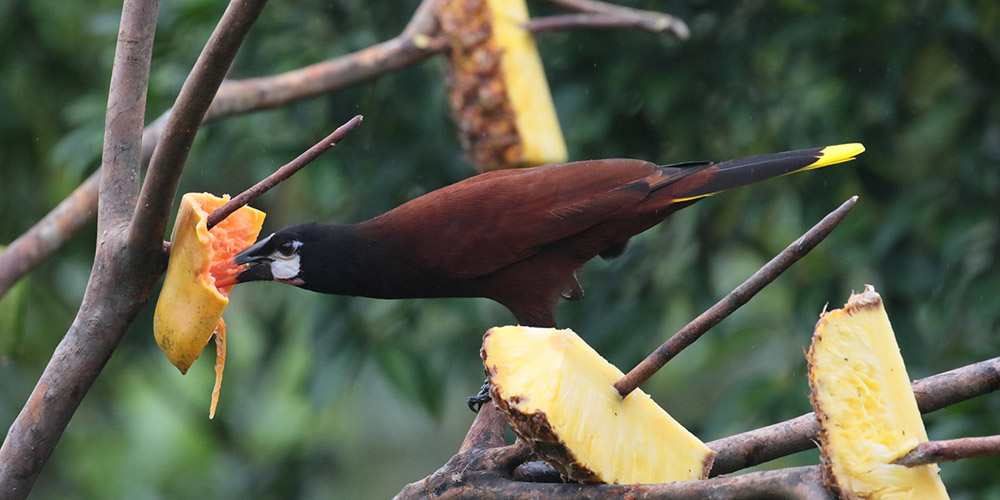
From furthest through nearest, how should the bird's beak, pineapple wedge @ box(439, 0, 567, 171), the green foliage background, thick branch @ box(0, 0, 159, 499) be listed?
1. pineapple wedge @ box(439, 0, 567, 171)
2. the green foliage background
3. the bird's beak
4. thick branch @ box(0, 0, 159, 499)

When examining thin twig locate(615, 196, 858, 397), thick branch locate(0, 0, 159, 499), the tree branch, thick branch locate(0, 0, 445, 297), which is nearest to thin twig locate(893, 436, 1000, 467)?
thin twig locate(615, 196, 858, 397)

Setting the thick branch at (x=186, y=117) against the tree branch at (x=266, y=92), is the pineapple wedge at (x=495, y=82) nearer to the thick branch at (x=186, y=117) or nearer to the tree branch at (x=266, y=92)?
the tree branch at (x=266, y=92)

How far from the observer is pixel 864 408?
3.56 feet

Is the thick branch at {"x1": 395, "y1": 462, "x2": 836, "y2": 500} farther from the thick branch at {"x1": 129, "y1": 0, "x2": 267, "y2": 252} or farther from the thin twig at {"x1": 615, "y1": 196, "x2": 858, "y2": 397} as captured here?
the thick branch at {"x1": 129, "y1": 0, "x2": 267, "y2": 252}

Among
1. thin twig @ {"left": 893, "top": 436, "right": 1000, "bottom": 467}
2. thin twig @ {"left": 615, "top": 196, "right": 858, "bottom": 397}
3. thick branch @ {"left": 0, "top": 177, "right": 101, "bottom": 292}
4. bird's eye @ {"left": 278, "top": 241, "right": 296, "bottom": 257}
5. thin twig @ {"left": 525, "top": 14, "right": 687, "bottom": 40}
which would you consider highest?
thin twig @ {"left": 525, "top": 14, "right": 687, "bottom": 40}

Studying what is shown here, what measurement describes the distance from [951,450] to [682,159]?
2.07 meters

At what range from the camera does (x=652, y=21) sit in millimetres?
2738

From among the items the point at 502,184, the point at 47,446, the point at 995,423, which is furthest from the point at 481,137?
the point at 47,446

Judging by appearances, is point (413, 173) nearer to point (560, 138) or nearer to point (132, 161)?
point (560, 138)

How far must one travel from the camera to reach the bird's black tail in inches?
73.9

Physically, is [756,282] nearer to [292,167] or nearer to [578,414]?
[578,414]

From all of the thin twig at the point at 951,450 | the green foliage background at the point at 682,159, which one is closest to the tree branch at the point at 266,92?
the green foliage background at the point at 682,159

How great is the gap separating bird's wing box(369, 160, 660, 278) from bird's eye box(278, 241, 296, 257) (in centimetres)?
18

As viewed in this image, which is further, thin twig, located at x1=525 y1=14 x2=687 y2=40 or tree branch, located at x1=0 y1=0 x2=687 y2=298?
thin twig, located at x1=525 y1=14 x2=687 y2=40
